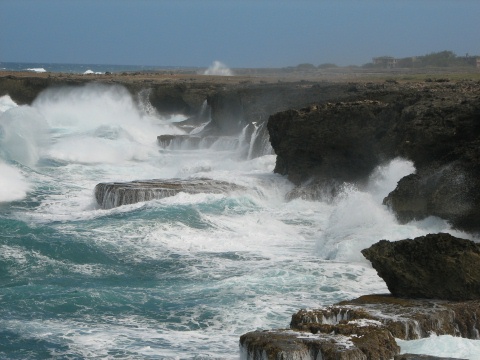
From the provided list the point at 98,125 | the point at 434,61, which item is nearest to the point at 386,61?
the point at 434,61

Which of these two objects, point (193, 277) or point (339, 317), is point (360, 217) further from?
point (339, 317)

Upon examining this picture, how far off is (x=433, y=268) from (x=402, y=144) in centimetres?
944

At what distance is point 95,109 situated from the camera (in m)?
52.0

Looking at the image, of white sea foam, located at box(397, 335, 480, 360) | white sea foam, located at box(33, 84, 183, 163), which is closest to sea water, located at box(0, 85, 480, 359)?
white sea foam, located at box(397, 335, 480, 360)

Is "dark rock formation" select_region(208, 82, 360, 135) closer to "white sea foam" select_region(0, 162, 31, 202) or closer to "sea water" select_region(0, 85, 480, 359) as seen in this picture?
"sea water" select_region(0, 85, 480, 359)

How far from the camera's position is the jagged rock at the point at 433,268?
12.1 m

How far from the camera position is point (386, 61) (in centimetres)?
6109

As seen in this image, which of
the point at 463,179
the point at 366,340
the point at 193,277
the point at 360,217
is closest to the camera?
the point at 366,340

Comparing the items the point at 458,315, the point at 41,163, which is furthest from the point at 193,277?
the point at 41,163

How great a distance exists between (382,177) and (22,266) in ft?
33.4

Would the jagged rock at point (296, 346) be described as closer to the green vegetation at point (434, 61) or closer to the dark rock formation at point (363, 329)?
the dark rock formation at point (363, 329)

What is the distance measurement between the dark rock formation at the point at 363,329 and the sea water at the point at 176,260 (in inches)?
16.1

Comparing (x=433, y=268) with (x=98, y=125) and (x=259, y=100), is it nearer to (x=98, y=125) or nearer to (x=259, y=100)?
(x=259, y=100)

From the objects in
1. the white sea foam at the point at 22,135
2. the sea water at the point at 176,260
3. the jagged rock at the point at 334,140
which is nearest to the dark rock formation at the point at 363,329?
the sea water at the point at 176,260
